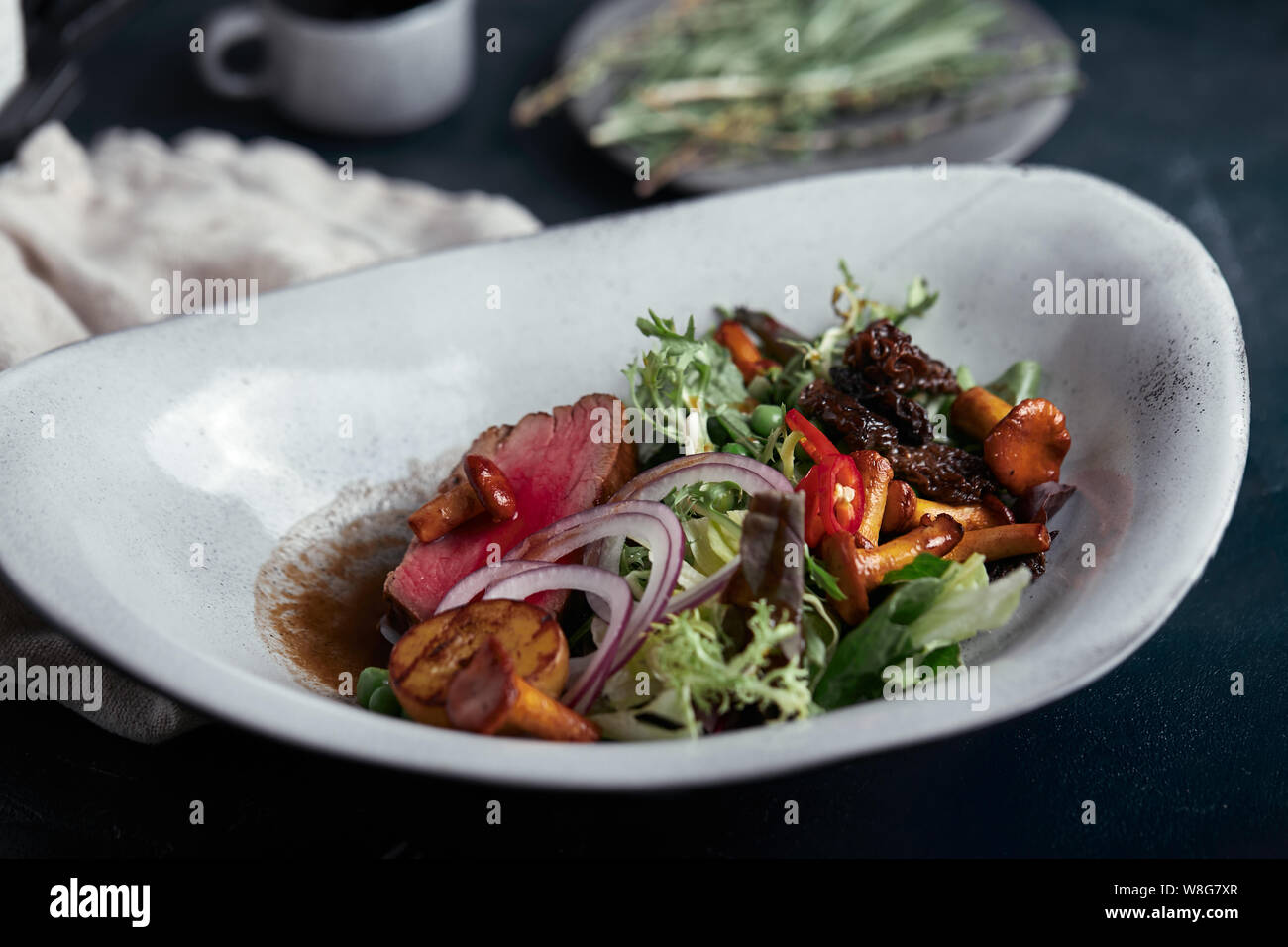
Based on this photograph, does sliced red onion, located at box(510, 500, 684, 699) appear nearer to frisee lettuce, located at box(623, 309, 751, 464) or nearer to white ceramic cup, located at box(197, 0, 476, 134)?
frisee lettuce, located at box(623, 309, 751, 464)

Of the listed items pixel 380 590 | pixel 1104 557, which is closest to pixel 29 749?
pixel 380 590

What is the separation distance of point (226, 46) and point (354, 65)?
655 millimetres

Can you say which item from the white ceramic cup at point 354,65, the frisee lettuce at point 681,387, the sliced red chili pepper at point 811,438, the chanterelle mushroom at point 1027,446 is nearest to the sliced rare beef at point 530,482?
the frisee lettuce at point 681,387

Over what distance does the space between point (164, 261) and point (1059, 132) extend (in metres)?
2.87

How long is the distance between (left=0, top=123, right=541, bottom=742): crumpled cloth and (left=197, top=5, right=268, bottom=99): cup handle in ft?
0.94

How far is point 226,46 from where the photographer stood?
421 centimetres

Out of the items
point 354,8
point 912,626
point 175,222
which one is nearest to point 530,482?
point 912,626

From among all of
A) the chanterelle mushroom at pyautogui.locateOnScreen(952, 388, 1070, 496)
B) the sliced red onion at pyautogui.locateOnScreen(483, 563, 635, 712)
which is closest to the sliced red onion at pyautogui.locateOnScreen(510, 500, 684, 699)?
the sliced red onion at pyautogui.locateOnScreen(483, 563, 635, 712)

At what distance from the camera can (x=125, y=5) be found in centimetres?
385

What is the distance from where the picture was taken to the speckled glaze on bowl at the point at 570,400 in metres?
1.82

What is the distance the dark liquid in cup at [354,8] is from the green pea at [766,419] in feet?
7.09

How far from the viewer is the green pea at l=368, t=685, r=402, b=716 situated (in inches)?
80.8

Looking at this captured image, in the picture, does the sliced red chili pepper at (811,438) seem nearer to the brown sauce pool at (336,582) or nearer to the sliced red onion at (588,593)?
the sliced red onion at (588,593)
